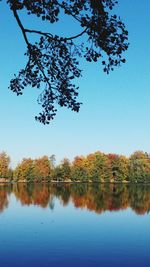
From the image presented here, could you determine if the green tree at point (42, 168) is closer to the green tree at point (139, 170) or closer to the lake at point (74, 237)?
the green tree at point (139, 170)

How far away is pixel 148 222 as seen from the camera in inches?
1147

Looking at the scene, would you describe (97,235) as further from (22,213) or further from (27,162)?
(27,162)

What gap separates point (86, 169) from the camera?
97.8 meters

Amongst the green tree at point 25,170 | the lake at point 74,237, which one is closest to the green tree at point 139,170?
the green tree at point 25,170

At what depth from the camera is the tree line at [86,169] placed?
96.4 m

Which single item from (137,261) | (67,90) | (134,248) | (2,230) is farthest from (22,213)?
(67,90)

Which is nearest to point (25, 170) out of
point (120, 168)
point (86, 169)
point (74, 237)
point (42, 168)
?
point (42, 168)

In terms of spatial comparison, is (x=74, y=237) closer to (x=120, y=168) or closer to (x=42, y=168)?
(x=120, y=168)

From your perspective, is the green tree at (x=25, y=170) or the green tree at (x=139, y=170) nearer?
the green tree at (x=139, y=170)

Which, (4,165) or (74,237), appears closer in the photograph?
(74,237)

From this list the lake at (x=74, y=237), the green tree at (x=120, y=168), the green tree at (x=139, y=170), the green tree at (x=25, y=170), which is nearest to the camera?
the lake at (x=74, y=237)

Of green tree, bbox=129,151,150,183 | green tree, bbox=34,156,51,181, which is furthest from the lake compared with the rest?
green tree, bbox=34,156,51,181

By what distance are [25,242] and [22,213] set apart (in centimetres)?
1256

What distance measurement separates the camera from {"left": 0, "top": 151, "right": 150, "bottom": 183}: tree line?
3797 inches
